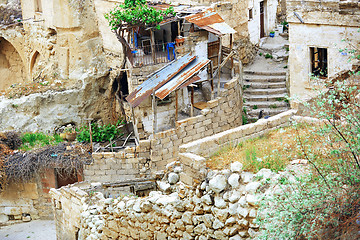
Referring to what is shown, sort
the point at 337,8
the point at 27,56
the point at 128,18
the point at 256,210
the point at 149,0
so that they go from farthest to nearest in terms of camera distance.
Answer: the point at 27,56 < the point at 149,0 < the point at 128,18 < the point at 337,8 < the point at 256,210

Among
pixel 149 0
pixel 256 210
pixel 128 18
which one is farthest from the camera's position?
pixel 149 0

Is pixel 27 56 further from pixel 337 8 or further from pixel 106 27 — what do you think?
pixel 337 8

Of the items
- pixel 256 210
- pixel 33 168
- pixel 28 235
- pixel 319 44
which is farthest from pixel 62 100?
pixel 256 210

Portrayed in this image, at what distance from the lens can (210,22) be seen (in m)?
18.1

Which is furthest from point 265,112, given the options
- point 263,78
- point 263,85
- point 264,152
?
point 264,152

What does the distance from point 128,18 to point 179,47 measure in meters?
1.85

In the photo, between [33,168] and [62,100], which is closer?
[33,168]

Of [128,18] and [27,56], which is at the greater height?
[128,18]

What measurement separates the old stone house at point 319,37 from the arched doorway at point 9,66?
14286mm

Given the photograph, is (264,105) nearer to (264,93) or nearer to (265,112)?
(265,112)

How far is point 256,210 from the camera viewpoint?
8.70 meters

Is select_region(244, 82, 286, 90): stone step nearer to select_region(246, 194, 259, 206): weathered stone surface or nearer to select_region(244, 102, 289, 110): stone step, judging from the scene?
select_region(244, 102, 289, 110): stone step

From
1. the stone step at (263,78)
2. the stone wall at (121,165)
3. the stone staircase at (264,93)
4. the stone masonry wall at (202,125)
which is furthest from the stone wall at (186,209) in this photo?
the stone step at (263,78)

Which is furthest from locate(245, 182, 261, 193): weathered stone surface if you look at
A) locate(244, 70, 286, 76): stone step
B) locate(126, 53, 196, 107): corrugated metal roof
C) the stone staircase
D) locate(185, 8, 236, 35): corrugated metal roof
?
locate(244, 70, 286, 76): stone step
